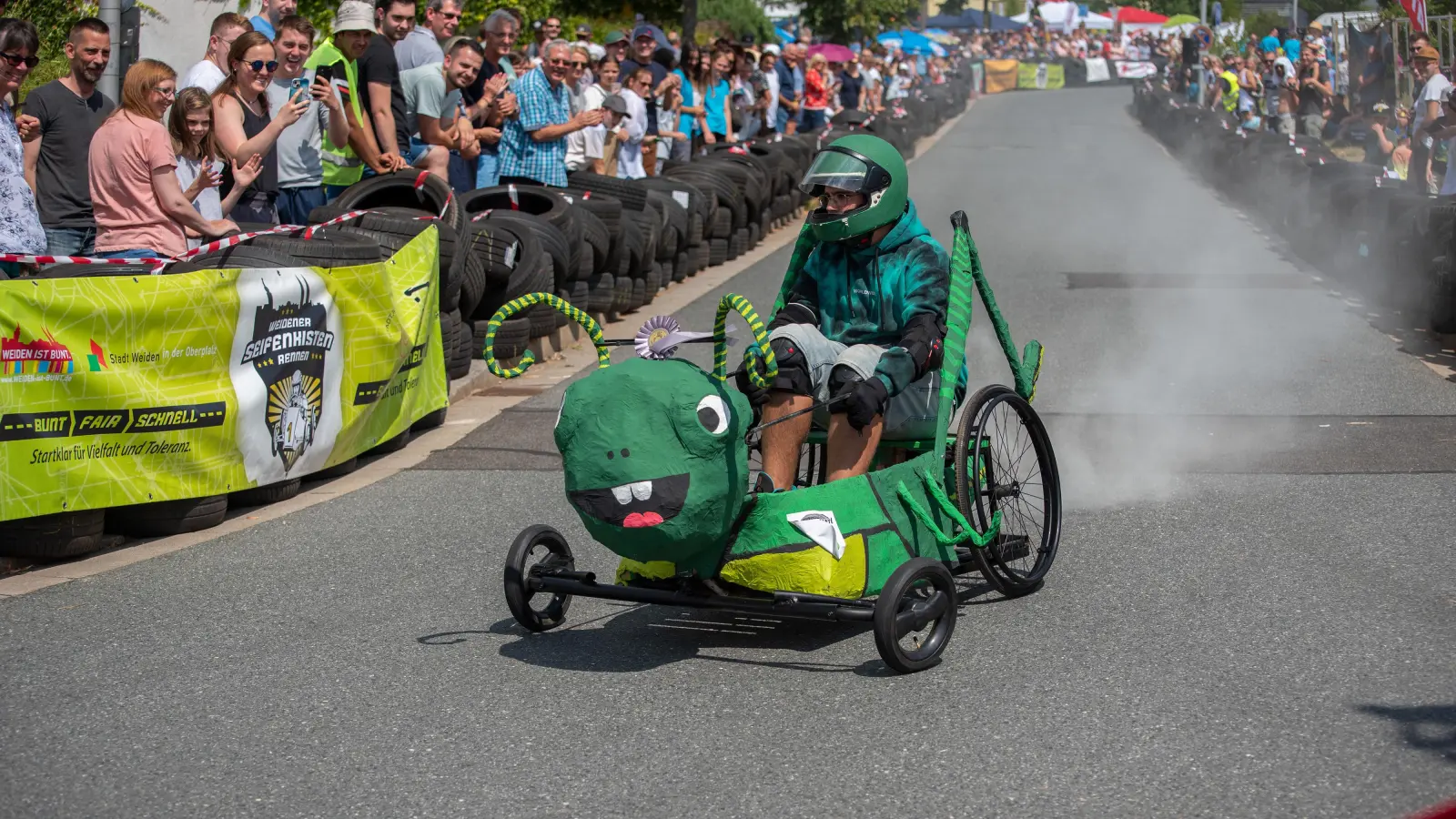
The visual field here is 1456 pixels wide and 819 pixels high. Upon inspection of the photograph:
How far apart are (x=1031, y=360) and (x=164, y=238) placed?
4.47 metres

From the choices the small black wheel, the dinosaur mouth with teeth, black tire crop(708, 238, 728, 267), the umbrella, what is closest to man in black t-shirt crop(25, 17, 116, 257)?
→ the small black wheel

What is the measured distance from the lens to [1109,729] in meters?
4.62

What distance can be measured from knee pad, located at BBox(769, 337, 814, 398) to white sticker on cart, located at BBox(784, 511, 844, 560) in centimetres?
54

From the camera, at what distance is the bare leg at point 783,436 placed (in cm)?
555

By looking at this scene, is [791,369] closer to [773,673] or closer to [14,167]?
[773,673]

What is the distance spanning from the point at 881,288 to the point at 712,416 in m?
1.36

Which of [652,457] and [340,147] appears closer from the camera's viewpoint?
[652,457]

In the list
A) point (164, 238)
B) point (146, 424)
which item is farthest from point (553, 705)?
point (164, 238)

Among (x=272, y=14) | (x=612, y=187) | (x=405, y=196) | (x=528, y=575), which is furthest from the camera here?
(x=612, y=187)

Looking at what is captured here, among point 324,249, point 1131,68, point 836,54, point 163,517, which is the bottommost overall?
point 1131,68

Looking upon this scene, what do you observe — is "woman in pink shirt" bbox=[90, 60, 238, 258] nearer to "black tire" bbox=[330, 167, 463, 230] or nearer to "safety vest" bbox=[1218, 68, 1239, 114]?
"black tire" bbox=[330, 167, 463, 230]

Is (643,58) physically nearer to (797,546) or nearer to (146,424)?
(146,424)

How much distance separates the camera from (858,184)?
230 inches

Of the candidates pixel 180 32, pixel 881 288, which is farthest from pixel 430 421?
pixel 180 32
